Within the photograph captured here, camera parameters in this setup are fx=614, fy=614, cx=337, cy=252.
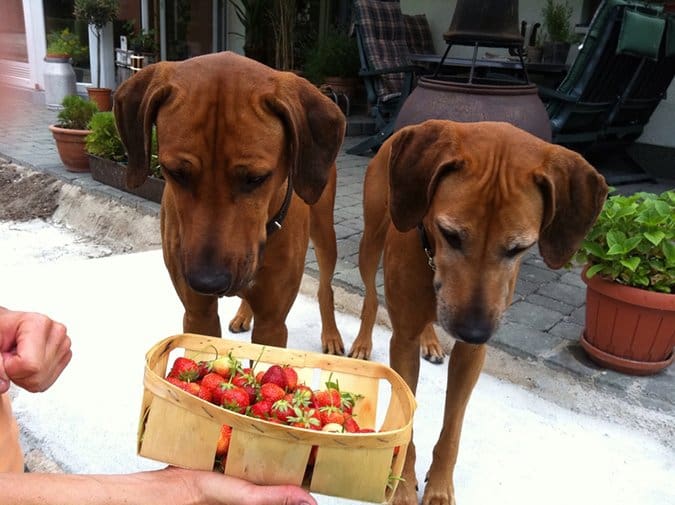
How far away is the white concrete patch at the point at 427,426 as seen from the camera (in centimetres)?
265

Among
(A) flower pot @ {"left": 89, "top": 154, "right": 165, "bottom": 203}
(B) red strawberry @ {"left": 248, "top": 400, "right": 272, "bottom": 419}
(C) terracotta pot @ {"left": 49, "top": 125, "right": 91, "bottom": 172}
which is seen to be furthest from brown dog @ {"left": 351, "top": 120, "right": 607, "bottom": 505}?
(C) terracotta pot @ {"left": 49, "top": 125, "right": 91, "bottom": 172}

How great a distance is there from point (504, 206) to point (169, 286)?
3.06 meters

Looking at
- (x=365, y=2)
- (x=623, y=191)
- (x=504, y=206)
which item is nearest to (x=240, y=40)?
(x=365, y=2)

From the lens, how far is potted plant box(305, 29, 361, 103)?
10.5 m

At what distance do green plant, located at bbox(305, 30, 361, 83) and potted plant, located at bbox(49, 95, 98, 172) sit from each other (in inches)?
177

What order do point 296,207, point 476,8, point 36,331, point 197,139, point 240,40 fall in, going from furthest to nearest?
point 240,40, point 476,8, point 296,207, point 197,139, point 36,331

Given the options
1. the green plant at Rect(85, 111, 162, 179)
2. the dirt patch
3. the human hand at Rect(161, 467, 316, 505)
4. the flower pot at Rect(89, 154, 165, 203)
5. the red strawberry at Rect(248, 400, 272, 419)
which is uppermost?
the red strawberry at Rect(248, 400, 272, 419)

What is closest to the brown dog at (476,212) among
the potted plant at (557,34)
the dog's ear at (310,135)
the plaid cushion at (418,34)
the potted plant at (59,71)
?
the dog's ear at (310,135)

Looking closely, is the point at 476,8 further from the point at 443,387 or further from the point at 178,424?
the point at 178,424

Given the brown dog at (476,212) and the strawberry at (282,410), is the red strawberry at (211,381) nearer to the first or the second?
the strawberry at (282,410)

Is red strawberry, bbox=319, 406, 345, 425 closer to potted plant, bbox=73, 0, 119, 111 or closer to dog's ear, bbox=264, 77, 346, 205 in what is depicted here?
dog's ear, bbox=264, 77, 346, 205

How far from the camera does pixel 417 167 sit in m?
2.09

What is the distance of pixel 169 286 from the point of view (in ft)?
14.5

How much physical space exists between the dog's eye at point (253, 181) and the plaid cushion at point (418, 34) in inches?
302
